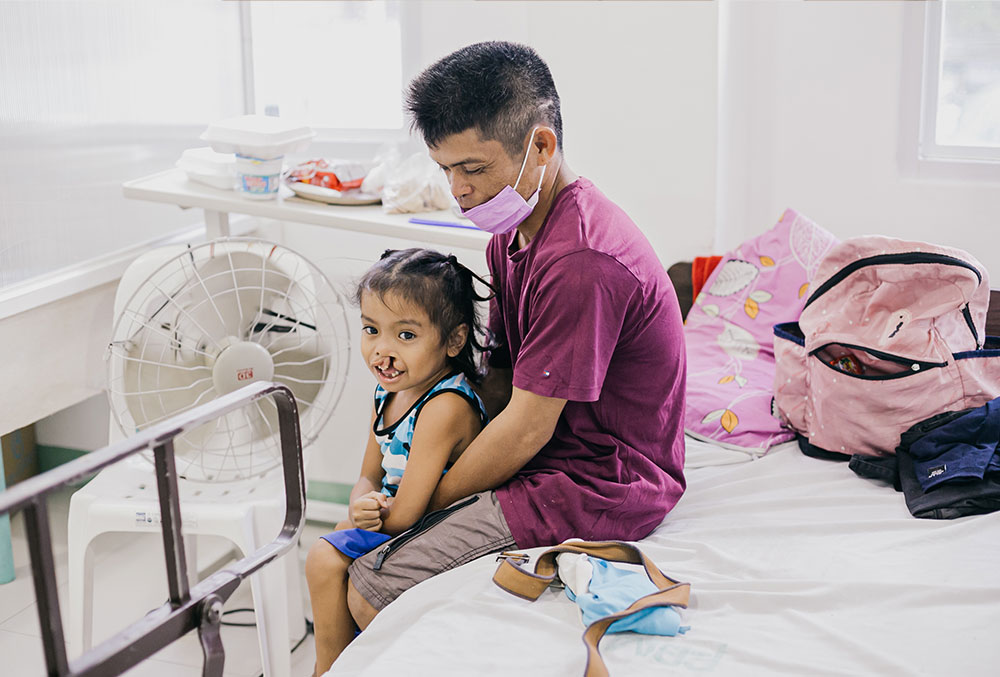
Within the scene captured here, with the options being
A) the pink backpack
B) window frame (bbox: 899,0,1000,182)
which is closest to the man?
the pink backpack

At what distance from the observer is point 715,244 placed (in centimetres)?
248

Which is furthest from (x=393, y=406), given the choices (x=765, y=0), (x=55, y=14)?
(x=765, y=0)

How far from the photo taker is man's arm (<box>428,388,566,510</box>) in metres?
1.50

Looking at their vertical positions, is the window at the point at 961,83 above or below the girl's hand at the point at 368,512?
above

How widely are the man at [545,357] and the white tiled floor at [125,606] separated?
76 centimetres

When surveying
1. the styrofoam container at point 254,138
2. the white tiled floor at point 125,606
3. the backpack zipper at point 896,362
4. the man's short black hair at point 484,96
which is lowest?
the white tiled floor at point 125,606

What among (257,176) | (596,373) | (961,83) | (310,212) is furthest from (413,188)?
(961,83)

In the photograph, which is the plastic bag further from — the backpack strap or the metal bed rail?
the metal bed rail

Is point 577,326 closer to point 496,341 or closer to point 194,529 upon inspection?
point 496,341

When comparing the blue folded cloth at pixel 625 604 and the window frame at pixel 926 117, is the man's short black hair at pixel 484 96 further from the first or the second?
the window frame at pixel 926 117

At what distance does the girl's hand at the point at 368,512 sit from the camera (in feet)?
5.24

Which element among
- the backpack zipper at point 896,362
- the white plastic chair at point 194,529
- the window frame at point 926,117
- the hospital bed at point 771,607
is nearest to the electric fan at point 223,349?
the white plastic chair at point 194,529

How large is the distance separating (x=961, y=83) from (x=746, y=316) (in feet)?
2.73

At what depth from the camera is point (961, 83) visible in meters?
2.42
